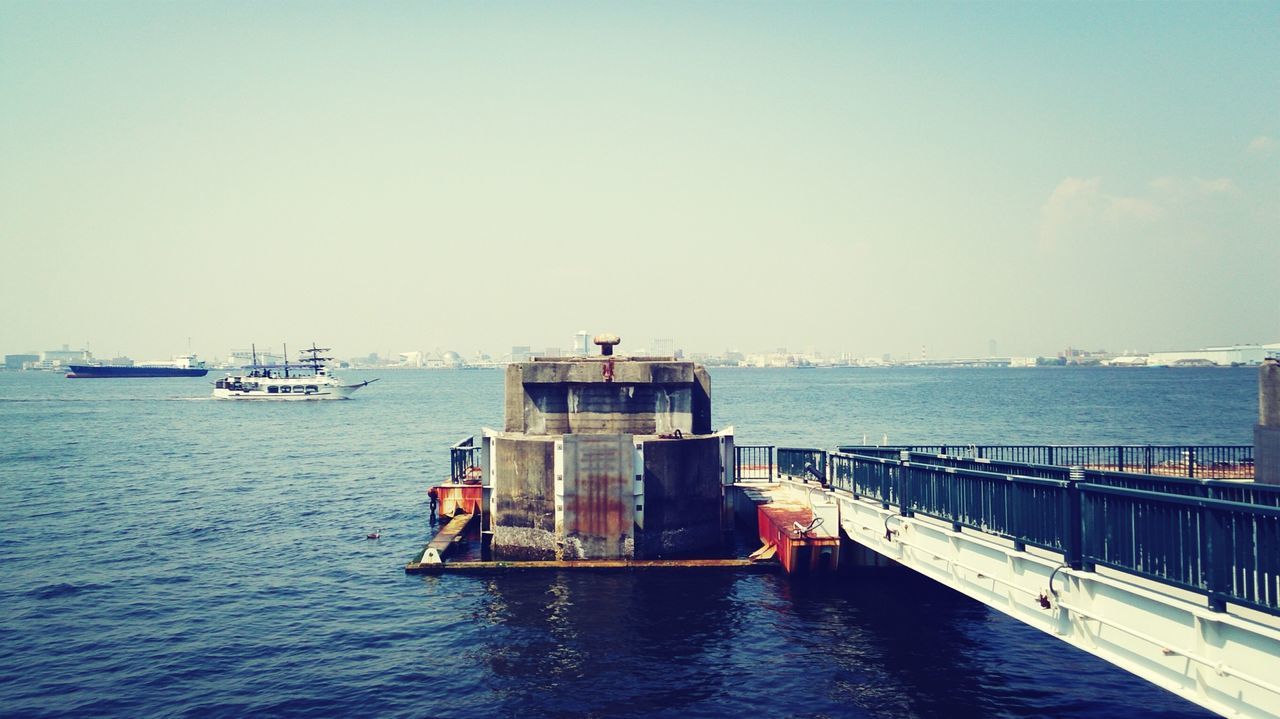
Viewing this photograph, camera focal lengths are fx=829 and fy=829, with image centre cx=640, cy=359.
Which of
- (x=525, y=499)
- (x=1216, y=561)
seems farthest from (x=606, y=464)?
(x=1216, y=561)

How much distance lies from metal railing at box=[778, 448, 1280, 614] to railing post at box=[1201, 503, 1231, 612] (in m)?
0.01

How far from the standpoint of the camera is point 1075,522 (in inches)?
483

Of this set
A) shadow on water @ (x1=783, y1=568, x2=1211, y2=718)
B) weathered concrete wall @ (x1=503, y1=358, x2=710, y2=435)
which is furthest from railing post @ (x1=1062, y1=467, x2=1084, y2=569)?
weathered concrete wall @ (x1=503, y1=358, x2=710, y2=435)

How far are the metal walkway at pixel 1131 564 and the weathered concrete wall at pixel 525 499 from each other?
38.5 feet

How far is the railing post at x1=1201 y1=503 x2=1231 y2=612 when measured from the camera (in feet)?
31.7

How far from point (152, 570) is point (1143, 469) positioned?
36.2 meters

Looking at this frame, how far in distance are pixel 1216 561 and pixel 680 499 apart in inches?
700

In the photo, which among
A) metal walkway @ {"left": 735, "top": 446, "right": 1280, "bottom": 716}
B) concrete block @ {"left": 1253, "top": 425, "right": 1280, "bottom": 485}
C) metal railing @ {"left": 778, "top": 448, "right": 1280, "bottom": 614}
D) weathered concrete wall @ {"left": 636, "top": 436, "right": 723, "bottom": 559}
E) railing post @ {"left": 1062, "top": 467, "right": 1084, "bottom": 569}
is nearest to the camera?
metal walkway @ {"left": 735, "top": 446, "right": 1280, "bottom": 716}

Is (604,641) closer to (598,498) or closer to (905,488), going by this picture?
(598,498)

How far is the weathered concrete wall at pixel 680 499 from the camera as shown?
85.3 feet

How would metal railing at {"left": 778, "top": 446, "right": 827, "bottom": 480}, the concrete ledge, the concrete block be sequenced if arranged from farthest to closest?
metal railing at {"left": 778, "top": 446, "right": 827, "bottom": 480}, the concrete block, the concrete ledge

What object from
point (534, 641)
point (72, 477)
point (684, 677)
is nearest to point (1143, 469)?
point (684, 677)

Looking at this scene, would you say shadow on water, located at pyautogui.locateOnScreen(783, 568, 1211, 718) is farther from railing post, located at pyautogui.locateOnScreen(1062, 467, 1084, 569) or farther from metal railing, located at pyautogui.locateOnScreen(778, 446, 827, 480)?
metal railing, located at pyautogui.locateOnScreen(778, 446, 827, 480)

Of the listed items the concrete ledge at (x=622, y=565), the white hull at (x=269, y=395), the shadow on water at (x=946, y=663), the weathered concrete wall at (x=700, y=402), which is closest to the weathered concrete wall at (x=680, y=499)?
the concrete ledge at (x=622, y=565)
